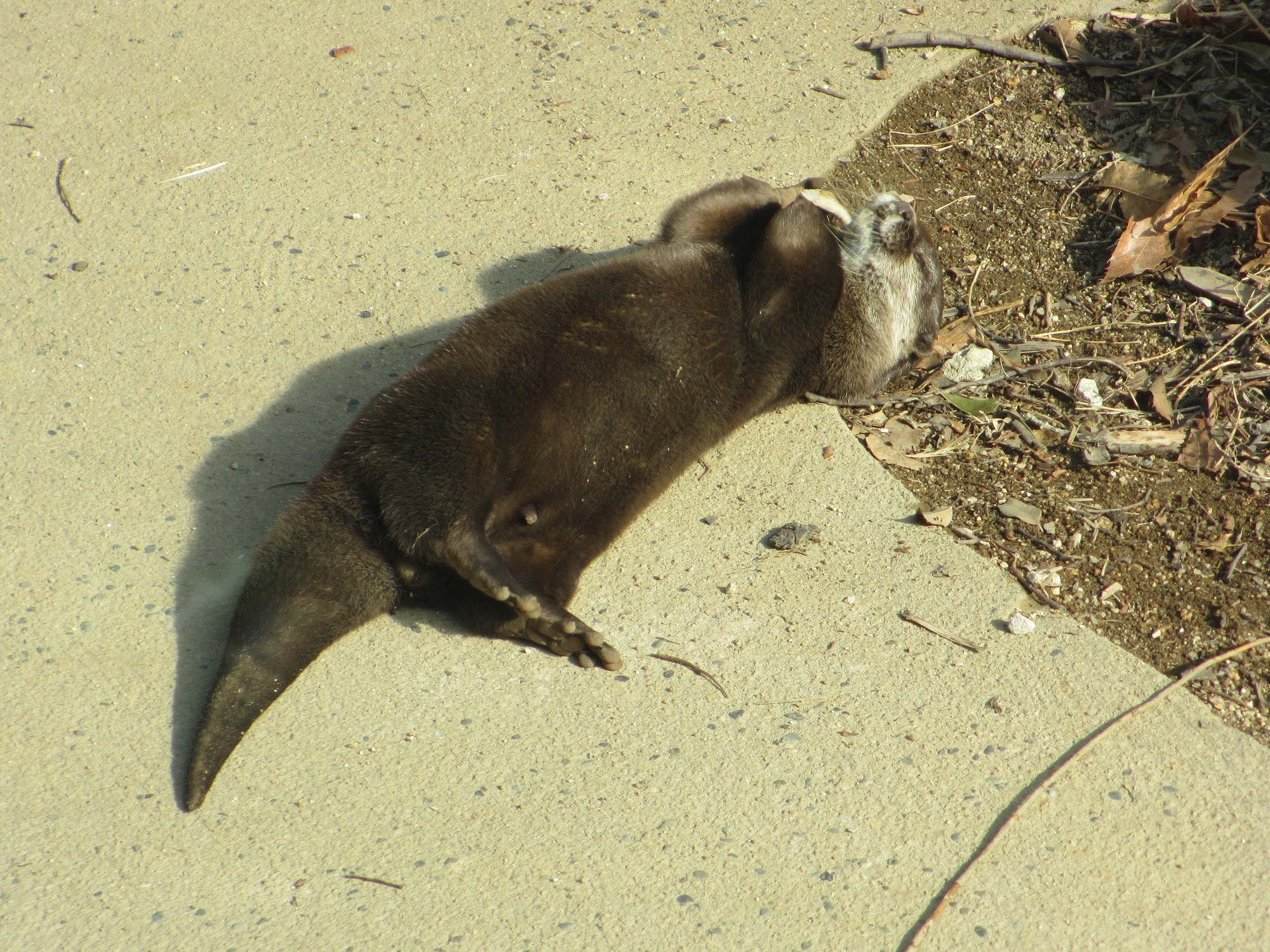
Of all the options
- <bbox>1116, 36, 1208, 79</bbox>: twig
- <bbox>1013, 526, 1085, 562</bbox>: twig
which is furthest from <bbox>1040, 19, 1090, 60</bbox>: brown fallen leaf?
<bbox>1013, 526, 1085, 562</bbox>: twig

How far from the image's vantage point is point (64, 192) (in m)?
3.73

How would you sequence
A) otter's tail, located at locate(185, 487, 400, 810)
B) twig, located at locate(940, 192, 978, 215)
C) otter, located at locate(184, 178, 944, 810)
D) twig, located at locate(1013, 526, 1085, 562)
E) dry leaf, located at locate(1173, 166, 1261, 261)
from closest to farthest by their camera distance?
otter's tail, located at locate(185, 487, 400, 810) → otter, located at locate(184, 178, 944, 810) → twig, located at locate(1013, 526, 1085, 562) → dry leaf, located at locate(1173, 166, 1261, 261) → twig, located at locate(940, 192, 978, 215)

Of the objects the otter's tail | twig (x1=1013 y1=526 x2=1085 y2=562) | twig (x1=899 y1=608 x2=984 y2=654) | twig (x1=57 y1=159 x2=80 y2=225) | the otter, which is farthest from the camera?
twig (x1=57 y1=159 x2=80 y2=225)

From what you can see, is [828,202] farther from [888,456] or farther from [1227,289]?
[1227,289]

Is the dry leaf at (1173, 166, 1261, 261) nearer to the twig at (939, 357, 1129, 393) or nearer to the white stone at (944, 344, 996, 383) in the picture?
the twig at (939, 357, 1129, 393)

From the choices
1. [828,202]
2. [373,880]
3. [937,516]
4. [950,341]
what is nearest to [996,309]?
[950,341]

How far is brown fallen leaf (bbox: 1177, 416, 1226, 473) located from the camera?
309 centimetres

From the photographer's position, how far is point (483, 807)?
2328 mm

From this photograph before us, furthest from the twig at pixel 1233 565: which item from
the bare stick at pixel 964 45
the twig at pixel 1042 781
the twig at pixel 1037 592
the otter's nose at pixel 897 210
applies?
the bare stick at pixel 964 45

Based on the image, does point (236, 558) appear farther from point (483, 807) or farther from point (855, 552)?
point (855, 552)

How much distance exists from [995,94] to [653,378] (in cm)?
240

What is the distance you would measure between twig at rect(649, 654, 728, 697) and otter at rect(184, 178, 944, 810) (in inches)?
5.8

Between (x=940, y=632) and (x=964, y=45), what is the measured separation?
2869 mm

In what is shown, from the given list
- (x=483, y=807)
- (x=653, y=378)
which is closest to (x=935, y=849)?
(x=483, y=807)
